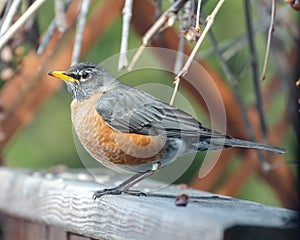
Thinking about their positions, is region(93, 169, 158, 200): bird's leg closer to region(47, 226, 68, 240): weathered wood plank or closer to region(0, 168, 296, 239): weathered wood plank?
region(0, 168, 296, 239): weathered wood plank

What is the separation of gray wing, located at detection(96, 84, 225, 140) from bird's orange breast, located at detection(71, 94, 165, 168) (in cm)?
3

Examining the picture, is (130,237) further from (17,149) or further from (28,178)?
(17,149)

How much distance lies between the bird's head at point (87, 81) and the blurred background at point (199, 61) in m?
0.14

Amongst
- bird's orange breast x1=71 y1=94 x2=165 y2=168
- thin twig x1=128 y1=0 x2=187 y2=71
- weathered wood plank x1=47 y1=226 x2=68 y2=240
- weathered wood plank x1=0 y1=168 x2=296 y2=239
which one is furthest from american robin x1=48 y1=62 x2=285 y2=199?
weathered wood plank x1=47 y1=226 x2=68 y2=240

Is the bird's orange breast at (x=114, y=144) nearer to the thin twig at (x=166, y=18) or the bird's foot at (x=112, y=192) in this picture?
the bird's foot at (x=112, y=192)

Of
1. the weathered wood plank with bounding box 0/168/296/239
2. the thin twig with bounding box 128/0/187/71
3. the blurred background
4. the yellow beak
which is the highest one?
the blurred background

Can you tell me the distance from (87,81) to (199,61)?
1.07m

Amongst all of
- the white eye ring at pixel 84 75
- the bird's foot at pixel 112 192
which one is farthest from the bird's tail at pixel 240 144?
the white eye ring at pixel 84 75

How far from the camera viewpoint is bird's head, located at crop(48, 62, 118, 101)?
3152mm

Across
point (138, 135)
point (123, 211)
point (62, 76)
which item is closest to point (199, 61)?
point (62, 76)

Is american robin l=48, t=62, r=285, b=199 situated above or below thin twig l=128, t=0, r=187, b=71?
below

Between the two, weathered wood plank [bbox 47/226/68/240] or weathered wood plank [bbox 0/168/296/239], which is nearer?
weathered wood plank [bbox 0/168/296/239]

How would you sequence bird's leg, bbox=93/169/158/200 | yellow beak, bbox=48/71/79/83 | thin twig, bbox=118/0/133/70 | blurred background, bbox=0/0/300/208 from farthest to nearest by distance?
blurred background, bbox=0/0/300/208, yellow beak, bbox=48/71/79/83, bird's leg, bbox=93/169/158/200, thin twig, bbox=118/0/133/70

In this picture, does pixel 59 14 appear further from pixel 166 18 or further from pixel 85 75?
pixel 166 18
